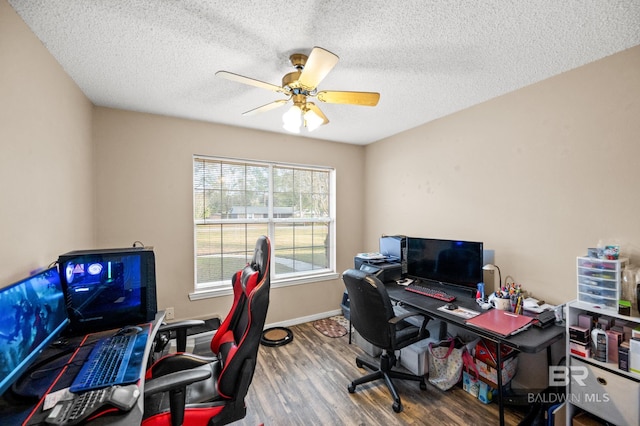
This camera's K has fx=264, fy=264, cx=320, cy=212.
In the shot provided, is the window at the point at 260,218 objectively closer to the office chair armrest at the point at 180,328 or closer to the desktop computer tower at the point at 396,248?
the desktop computer tower at the point at 396,248

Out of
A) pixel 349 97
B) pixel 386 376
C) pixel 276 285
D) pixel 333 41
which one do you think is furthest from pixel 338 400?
pixel 333 41

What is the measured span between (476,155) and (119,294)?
3.14 metres

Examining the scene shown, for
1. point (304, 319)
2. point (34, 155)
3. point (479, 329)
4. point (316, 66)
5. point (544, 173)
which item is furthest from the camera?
point (304, 319)

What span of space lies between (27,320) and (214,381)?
93cm

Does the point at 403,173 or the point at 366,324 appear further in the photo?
the point at 403,173

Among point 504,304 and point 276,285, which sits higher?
point 504,304

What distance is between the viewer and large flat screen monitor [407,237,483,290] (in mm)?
2314

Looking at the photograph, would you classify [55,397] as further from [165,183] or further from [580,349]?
[580,349]

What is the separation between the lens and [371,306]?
6.74 ft

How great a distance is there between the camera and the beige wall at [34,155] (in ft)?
4.28

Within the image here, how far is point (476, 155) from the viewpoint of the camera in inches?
101

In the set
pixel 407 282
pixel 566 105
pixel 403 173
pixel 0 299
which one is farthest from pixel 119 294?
pixel 566 105

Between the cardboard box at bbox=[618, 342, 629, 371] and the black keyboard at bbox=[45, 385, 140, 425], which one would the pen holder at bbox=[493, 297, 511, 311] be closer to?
the cardboard box at bbox=[618, 342, 629, 371]

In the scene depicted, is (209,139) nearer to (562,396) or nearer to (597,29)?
(597,29)
